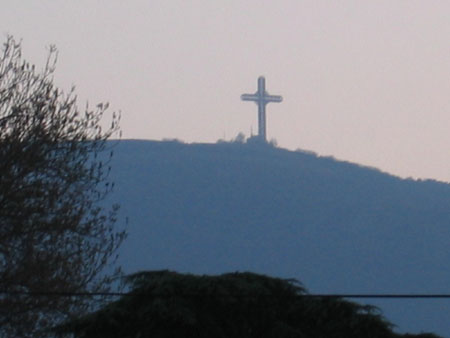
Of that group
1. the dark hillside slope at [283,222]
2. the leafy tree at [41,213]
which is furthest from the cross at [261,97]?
the leafy tree at [41,213]

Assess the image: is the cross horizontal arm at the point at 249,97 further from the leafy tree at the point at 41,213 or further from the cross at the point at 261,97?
the leafy tree at the point at 41,213

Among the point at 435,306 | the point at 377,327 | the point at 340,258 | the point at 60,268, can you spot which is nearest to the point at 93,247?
the point at 60,268

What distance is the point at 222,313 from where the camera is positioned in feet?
64.2

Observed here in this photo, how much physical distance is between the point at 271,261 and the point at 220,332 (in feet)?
484

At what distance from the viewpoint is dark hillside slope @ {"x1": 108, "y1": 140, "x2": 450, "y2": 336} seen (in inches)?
6447

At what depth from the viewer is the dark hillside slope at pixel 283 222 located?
164 meters

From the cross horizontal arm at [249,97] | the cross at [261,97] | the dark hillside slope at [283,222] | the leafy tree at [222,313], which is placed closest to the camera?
the leafy tree at [222,313]

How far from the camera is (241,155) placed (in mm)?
197000

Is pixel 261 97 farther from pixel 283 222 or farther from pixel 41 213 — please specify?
pixel 41 213

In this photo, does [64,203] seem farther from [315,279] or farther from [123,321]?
[315,279]

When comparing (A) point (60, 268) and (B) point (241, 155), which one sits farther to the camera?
(B) point (241, 155)

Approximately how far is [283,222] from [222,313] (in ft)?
517

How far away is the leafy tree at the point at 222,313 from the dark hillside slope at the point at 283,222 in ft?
438

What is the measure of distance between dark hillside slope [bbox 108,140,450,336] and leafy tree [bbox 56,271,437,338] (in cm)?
13346
